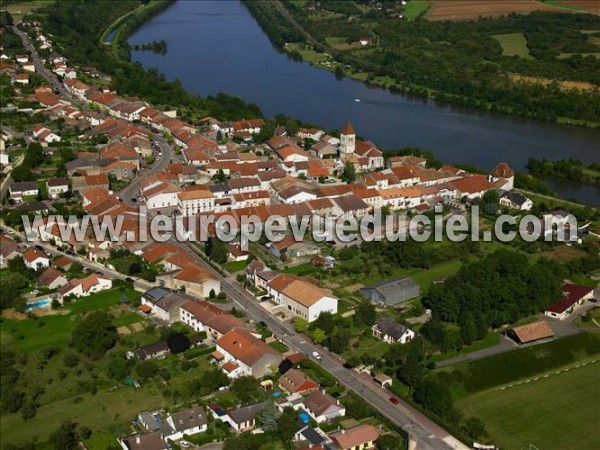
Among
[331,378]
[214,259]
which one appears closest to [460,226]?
[214,259]

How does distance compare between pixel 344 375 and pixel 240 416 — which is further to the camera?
pixel 344 375

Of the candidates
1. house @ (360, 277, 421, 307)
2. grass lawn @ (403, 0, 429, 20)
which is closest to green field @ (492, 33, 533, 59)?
grass lawn @ (403, 0, 429, 20)

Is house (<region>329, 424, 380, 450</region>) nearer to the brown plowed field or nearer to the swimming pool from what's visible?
the swimming pool

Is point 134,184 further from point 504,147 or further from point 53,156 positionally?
point 504,147

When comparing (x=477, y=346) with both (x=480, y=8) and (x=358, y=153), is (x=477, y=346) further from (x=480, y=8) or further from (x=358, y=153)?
(x=480, y=8)

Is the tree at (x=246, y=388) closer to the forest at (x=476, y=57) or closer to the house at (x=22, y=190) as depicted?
the house at (x=22, y=190)

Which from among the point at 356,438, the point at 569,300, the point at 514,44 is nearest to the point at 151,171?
the point at 569,300
